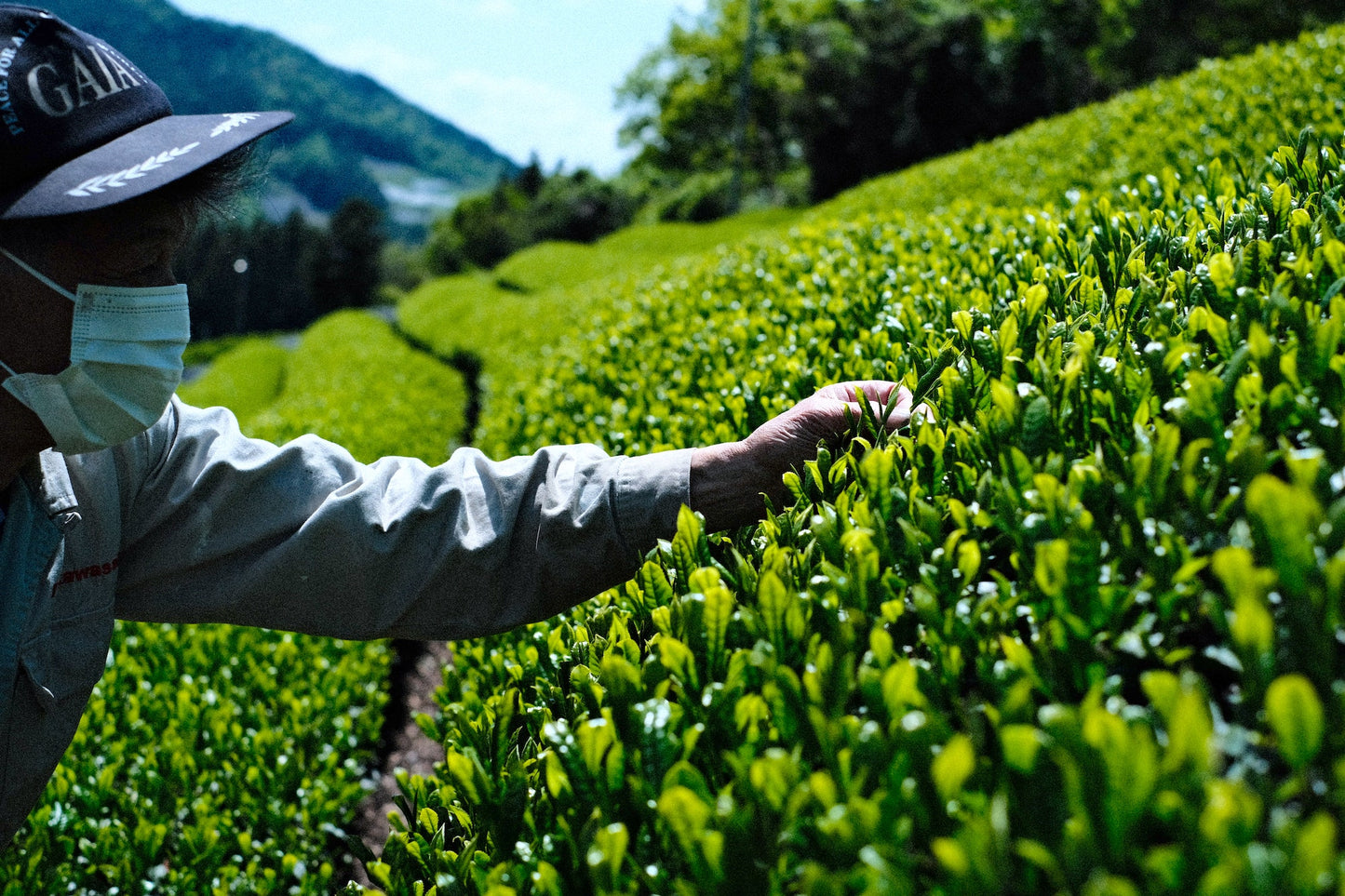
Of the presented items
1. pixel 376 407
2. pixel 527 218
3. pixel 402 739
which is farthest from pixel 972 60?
pixel 527 218

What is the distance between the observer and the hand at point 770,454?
6.79 feet

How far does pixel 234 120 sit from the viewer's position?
83.1 inches

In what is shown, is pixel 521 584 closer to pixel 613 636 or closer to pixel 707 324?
pixel 613 636

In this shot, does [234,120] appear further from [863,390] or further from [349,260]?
[349,260]

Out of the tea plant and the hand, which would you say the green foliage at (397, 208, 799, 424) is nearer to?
the hand

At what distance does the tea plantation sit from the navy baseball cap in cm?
132

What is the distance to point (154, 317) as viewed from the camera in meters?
2.12

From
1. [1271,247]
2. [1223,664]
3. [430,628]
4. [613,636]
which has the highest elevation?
[1271,247]

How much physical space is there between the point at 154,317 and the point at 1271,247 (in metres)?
2.46

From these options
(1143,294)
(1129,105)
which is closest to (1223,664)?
(1143,294)

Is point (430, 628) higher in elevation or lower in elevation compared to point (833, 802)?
lower

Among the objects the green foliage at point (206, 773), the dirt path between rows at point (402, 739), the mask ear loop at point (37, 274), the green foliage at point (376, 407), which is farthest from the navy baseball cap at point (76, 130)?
the green foliage at point (376, 407)

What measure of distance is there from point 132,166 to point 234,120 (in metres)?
0.31

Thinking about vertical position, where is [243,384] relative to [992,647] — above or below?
below
